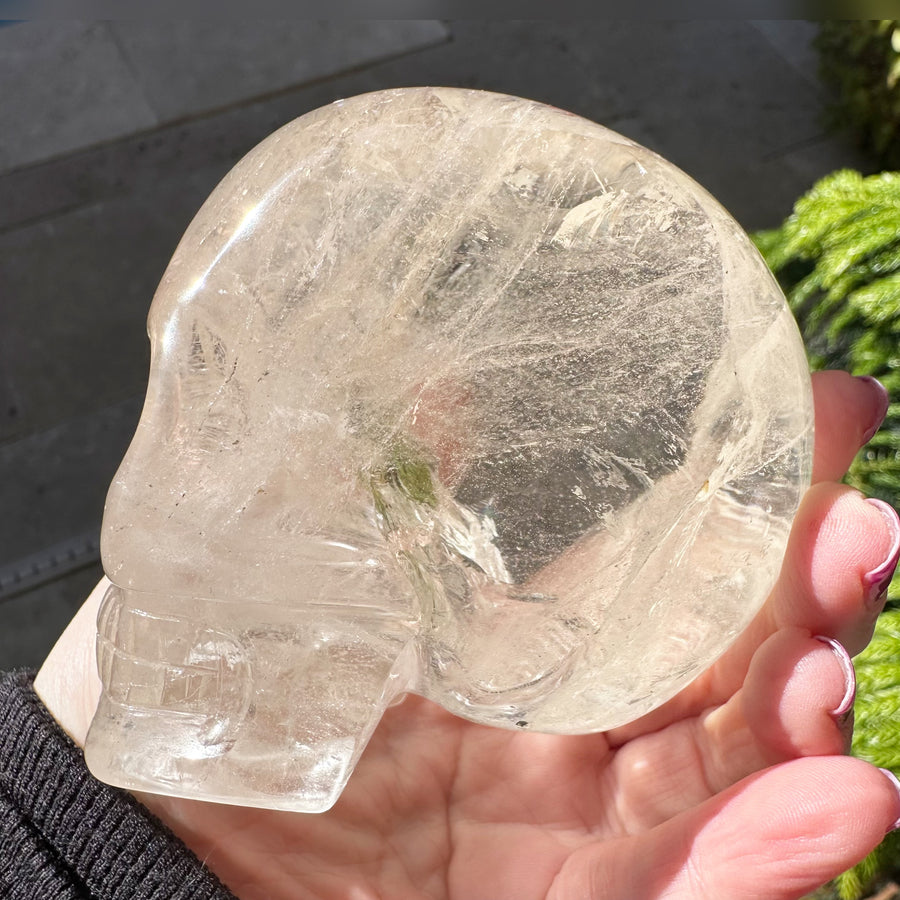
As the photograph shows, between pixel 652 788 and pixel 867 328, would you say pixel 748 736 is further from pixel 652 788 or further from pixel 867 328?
pixel 867 328

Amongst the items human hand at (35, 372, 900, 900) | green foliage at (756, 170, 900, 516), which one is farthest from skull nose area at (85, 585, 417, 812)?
green foliage at (756, 170, 900, 516)

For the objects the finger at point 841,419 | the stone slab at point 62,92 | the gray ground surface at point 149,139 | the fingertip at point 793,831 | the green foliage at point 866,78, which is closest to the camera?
the fingertip at point 793,831

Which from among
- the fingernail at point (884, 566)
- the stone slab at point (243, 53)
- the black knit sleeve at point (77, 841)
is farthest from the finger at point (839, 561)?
the stone slab at point (243, 53)

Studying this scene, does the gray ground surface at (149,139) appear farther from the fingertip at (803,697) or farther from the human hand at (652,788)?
the fingertip at (803,697)

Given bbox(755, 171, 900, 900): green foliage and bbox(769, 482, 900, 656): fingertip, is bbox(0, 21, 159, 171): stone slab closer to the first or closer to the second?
bbox(755, 171, 900, 900): green foliage

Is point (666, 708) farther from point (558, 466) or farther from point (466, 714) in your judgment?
point (558, 466)

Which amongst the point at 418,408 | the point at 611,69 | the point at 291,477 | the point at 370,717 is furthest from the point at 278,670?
the point at 611,69

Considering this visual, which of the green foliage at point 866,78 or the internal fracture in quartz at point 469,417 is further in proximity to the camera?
the green foliage at point 866,78

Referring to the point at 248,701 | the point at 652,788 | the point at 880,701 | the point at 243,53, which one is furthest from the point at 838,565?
the point at 243,53
